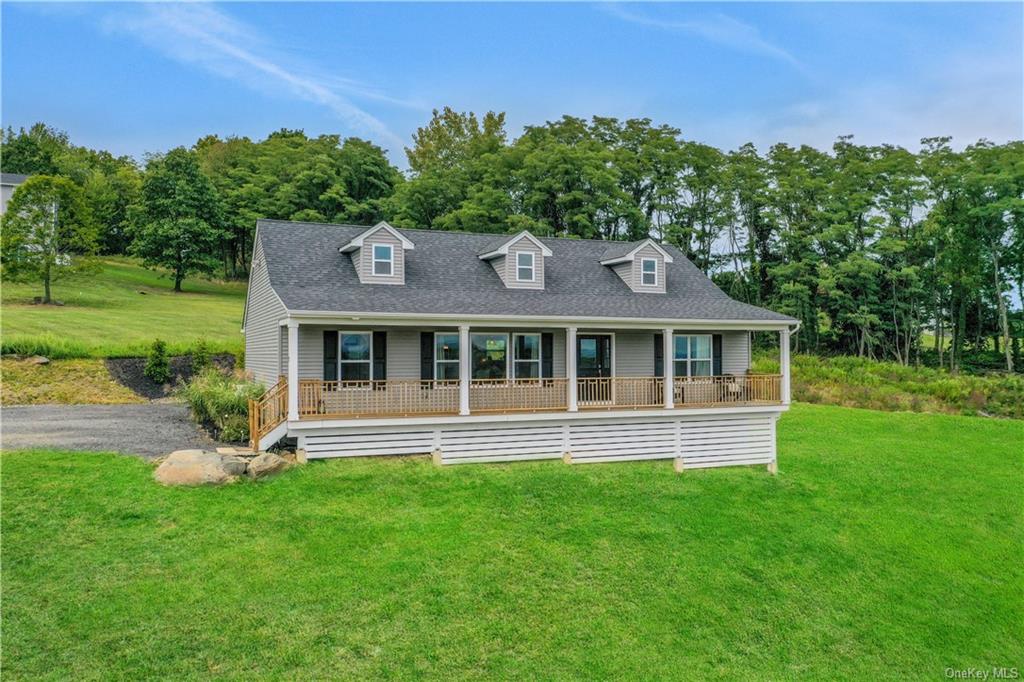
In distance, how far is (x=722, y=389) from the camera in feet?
56.0

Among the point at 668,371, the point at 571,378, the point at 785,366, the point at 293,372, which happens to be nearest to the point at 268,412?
the point at 293,372

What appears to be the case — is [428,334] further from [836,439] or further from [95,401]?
[836,439]

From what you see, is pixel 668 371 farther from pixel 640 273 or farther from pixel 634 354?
pixel 640 273

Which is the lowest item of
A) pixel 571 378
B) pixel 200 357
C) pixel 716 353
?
pixel 571 378

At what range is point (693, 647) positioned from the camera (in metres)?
9.29

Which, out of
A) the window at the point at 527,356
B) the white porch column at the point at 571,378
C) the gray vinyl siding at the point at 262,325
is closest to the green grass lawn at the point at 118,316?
the gray vinyl siding at the point at 262,325

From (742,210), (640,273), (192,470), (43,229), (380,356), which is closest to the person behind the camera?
(192,470)

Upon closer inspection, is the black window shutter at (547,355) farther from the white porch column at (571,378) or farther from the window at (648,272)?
the window at (648,272)

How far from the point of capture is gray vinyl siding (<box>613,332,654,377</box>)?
17562mm

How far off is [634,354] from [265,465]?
33.3ft

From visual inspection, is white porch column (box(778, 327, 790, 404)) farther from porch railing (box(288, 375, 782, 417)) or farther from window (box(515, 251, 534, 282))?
window (box(515, 251, 534, 282))

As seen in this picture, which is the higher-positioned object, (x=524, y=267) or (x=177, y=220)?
(x=177, y=220)

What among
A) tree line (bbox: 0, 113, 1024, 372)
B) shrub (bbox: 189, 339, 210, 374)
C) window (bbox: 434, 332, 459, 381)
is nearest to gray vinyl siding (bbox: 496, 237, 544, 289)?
window (bbox: 434, 332, 459, 381)

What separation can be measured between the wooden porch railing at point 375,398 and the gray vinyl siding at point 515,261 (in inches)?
163
